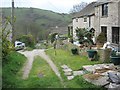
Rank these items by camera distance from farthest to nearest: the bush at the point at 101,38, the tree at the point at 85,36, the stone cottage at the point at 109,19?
the bush at the point at 101,38, the tree at the point at 85,36, the stone cottage at the point at 109,19

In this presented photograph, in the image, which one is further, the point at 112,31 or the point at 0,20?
the point at 112,31

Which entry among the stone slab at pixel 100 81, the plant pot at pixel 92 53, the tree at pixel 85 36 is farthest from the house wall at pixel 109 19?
the stone slab at pixel 100 81

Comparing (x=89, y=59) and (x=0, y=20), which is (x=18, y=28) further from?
(x=0, y=20)

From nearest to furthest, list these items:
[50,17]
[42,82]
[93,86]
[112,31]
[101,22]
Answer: [93,86] → [42,82] → [112,31] → [101,22] → [50,17]

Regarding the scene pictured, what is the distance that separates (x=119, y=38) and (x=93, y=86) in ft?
30.1

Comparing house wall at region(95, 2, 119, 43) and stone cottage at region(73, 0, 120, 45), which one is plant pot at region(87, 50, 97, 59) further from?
house wall at region(95, 2, 119, 43)

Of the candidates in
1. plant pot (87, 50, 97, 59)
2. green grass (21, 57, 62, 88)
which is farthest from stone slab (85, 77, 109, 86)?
plant pot (87, 50, 97, 59)

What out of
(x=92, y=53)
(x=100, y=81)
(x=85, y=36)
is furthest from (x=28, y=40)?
(x=100, y=81)

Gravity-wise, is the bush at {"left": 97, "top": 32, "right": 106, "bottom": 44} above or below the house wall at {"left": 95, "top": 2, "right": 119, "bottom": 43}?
below

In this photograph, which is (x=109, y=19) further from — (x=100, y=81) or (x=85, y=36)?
(x=100, y=81)

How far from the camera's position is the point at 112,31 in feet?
58.9

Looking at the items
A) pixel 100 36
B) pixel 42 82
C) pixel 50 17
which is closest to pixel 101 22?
pixel 100 36

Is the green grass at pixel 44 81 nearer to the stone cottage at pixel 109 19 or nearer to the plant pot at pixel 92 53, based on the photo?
the plant pot at pixel 92 53

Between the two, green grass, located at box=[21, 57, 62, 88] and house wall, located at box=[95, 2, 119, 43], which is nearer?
green grass, located at box=[21, 57, 62, 88]
